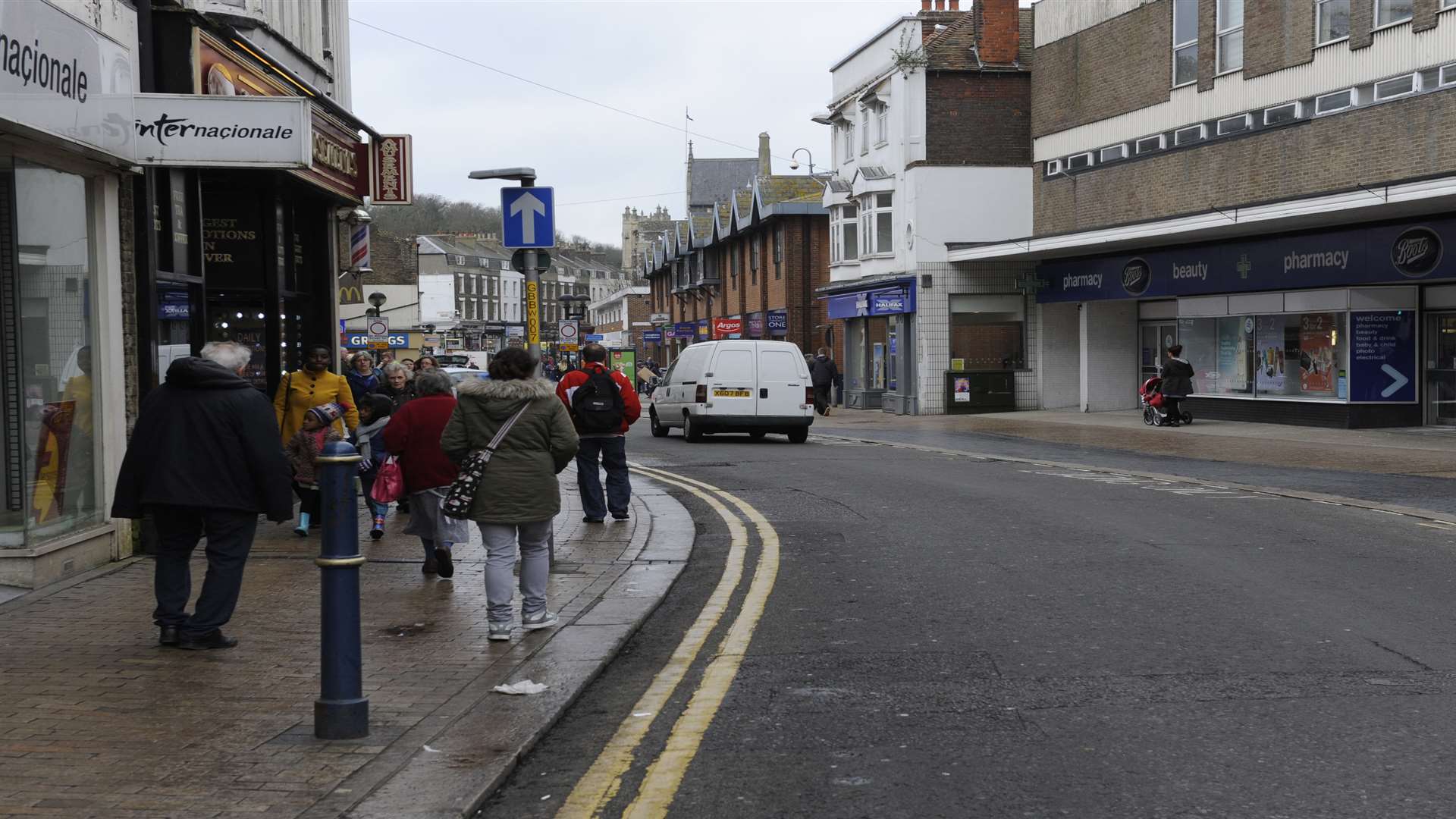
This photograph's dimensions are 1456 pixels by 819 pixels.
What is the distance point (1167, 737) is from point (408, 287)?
67.4 metres

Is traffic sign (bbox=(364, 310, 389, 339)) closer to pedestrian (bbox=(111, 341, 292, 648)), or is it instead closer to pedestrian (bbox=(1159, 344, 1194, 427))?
pedestrian (bbox=(1159, 344, 1194, 427))

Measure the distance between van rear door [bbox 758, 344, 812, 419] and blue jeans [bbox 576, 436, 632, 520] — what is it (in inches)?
421

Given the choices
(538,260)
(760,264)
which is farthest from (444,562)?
(760,264)

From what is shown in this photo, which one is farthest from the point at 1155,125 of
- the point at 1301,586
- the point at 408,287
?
the point at 408,287

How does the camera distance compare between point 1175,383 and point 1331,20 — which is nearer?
point 1331,20

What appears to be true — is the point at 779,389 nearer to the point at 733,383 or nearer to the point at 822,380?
the point at 733,383

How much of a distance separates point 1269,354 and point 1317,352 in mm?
1447

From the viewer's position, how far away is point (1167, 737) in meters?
5.14

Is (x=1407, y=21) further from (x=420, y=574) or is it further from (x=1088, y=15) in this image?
(x=420, y=574)

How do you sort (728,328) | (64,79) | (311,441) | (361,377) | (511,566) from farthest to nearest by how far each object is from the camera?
(728,328) < (361,377) < (311,441) < (64,79) < (511,566)

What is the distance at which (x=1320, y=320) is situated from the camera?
25406 millimetres

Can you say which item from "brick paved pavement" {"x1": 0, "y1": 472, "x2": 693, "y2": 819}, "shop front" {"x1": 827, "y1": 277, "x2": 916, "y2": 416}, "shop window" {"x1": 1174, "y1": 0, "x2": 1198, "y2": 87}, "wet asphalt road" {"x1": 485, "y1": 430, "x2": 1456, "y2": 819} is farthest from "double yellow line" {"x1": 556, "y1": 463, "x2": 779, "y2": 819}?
"shop front" {"x1": 827, "y1": 277, "x2": 916, "y2": 416}

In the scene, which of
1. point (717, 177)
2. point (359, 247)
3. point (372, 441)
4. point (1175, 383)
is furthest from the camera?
point (717, 177)

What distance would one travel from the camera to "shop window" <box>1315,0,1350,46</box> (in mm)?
24141
